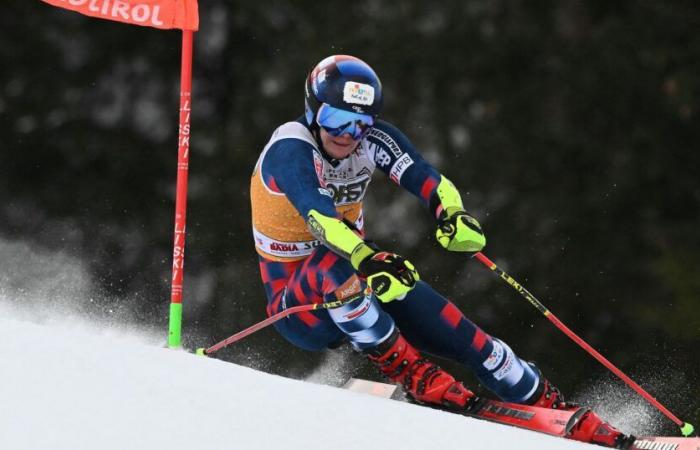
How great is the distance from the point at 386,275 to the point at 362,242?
194 millimetres

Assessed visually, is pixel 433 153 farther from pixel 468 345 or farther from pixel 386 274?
pixel 386 274

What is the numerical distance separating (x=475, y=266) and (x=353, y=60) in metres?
3.92

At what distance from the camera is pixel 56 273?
25.8 ft

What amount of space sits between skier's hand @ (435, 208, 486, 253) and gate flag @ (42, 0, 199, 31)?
1.82m

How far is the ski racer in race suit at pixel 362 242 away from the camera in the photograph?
366cm

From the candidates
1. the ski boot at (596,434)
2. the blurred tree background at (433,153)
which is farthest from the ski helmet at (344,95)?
the blurred tree background at (433,153)

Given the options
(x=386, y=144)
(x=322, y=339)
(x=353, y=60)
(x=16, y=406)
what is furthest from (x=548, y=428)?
(x=16, y=406)

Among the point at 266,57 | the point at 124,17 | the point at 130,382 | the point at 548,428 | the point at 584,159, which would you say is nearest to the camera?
the point at 130,382

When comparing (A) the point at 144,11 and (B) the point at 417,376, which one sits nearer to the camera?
(B) the point at 417,376

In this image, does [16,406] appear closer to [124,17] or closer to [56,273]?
[124,17]

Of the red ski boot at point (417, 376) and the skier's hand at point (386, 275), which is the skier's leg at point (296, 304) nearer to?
the red ski boot at point (417, 376)

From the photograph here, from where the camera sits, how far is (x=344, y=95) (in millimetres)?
3793

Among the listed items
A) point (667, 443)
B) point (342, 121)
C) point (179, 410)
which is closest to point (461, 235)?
point (342, 121)

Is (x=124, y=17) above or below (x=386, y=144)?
above
